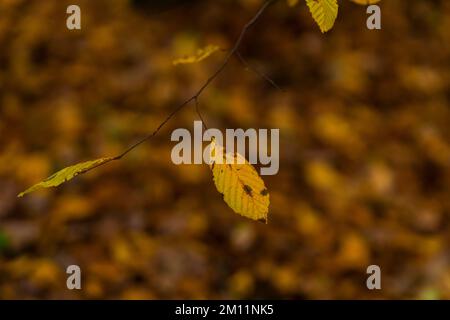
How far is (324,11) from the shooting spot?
111cm

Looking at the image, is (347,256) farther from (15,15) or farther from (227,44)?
(15,15)

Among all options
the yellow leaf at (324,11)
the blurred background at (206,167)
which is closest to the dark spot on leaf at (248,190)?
the yellow leaf at (324,11)

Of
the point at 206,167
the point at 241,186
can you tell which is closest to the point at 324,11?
the point at 241,186

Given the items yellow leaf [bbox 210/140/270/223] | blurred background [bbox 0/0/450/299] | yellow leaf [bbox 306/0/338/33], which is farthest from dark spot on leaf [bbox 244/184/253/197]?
blurred background [bbox 0/0/450/299]

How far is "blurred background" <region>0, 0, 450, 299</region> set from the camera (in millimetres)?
2439

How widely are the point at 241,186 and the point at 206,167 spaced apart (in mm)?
1585

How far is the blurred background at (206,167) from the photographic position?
8.00 ft

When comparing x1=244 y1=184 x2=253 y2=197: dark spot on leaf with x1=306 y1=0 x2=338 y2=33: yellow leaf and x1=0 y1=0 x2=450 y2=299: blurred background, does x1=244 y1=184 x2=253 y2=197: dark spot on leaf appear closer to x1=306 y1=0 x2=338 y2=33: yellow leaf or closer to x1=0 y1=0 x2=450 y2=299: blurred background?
x1=306 y1=0 x2=338 y2=33: yellow leaf

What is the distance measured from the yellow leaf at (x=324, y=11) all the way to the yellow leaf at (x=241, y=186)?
0.84 ft

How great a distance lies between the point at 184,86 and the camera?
301cm
